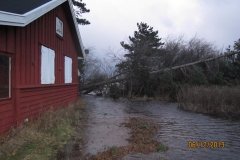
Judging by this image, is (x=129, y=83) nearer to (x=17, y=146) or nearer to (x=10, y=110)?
(x=10, y=110)

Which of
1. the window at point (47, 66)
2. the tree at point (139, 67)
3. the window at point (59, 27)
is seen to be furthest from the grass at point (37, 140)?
the tree at point (139, 67)

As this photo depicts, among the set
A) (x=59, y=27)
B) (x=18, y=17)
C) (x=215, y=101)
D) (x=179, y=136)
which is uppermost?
(x=59, y=27)

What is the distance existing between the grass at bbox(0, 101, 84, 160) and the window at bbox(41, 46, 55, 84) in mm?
2053

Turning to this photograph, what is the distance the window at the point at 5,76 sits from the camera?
10125mm

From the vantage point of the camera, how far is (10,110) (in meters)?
10.6

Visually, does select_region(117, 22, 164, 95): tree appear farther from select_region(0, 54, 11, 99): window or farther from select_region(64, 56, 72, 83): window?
select_region(0, 54, 11, 99): window

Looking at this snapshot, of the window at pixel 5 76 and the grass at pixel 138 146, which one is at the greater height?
the window at pixel 5 76

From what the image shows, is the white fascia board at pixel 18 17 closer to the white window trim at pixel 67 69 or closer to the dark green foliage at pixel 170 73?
the white window trim at pixel 67 69

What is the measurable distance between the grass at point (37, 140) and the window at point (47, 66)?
2053 mm

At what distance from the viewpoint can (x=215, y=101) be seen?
1945cm

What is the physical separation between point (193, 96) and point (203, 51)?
13070 mm

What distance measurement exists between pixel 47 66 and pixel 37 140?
5822 mm

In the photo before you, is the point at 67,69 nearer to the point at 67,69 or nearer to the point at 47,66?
the point at 67,69

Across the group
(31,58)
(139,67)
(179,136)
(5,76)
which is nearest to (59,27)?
(31,58)
